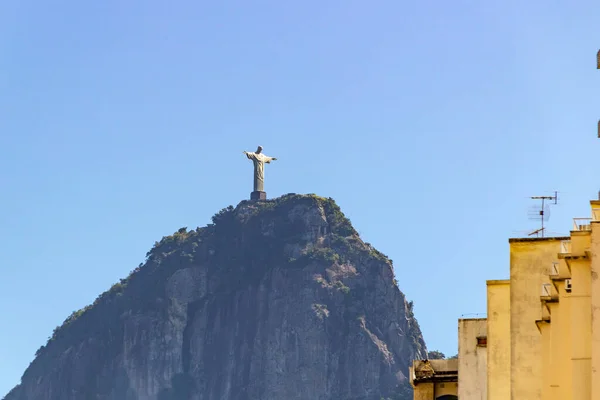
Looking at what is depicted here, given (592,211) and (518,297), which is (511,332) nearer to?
(518,297)

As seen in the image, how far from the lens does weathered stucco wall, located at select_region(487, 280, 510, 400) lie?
42.4m

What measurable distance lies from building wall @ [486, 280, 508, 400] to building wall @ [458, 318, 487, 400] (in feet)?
13.9

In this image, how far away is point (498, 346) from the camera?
42.7 m

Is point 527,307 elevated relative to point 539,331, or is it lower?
elevated

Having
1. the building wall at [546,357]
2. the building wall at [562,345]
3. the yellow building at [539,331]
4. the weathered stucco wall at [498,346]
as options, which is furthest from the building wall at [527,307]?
the building wall at [562,345]

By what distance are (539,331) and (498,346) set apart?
12.1 ft

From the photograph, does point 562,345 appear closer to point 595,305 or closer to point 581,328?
point 581,328

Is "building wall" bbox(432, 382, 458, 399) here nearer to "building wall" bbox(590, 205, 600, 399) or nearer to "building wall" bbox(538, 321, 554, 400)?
"building wall" bbox(538, 321, 554, 400)

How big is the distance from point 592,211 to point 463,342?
1449cm

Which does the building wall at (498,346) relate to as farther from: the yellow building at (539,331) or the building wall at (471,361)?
the building wall at (471,361)

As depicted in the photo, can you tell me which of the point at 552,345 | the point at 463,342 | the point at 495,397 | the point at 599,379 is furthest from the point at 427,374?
the point at 599,379

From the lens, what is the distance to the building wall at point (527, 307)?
39.4 metres

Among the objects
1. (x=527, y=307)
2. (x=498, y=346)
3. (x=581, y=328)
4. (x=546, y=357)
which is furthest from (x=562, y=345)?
(x=498, y=346)

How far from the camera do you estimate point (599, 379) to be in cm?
3136
